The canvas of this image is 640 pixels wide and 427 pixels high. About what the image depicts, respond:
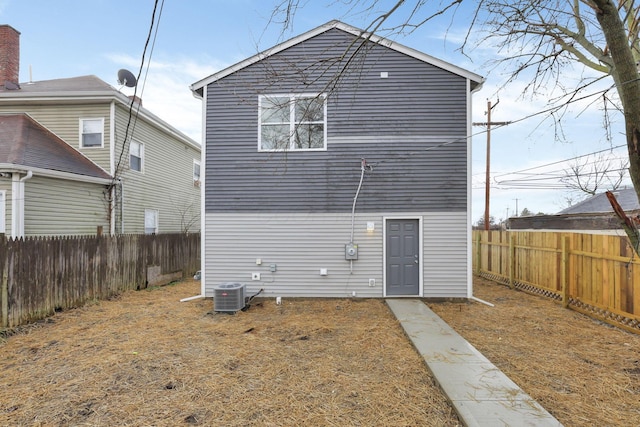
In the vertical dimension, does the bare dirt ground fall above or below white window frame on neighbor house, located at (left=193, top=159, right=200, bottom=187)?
below

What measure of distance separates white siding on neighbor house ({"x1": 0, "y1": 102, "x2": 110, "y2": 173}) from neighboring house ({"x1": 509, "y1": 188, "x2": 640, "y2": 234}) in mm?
19070

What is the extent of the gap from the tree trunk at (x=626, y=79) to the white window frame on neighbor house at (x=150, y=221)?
13.4 meters

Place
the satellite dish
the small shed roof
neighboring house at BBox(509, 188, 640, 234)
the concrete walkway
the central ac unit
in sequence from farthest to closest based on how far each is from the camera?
the small shed roof < neighboring house at BBox(509, 188, 640, 234) < the satellite dish < the central ac unit < the concrete walkway

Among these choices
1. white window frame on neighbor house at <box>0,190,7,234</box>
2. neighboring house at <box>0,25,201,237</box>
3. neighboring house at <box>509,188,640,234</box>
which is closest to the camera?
white window frame on neighbor house at <box>0,190,7,234</box>

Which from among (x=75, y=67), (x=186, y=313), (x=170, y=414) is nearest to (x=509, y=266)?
(x=186, y=313)

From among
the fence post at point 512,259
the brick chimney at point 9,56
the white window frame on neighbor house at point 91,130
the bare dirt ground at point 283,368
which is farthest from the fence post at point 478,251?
the brick chimney at point 9,56

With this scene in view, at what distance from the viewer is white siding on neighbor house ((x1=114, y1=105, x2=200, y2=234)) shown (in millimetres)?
11094

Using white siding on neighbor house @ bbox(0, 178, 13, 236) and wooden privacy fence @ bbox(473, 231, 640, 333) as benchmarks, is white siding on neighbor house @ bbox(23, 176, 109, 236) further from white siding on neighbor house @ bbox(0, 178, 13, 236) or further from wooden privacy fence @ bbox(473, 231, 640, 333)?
wooden privacy fence @ bbox(473, 231, 640, 333)

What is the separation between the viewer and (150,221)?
12.6m

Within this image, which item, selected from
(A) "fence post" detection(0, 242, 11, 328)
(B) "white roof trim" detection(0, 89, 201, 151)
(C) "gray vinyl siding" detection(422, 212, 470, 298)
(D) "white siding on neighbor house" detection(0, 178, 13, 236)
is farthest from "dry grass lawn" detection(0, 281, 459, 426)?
(B) "white roof trim" detection(0, 89, 201, 151)

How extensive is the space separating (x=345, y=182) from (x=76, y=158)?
29.1ft

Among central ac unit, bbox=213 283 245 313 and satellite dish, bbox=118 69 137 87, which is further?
satellite dish, bbox=118 69 137 87

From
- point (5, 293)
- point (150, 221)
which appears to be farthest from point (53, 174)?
point (150, 221)

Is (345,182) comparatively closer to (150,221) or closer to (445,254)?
(445,254)
